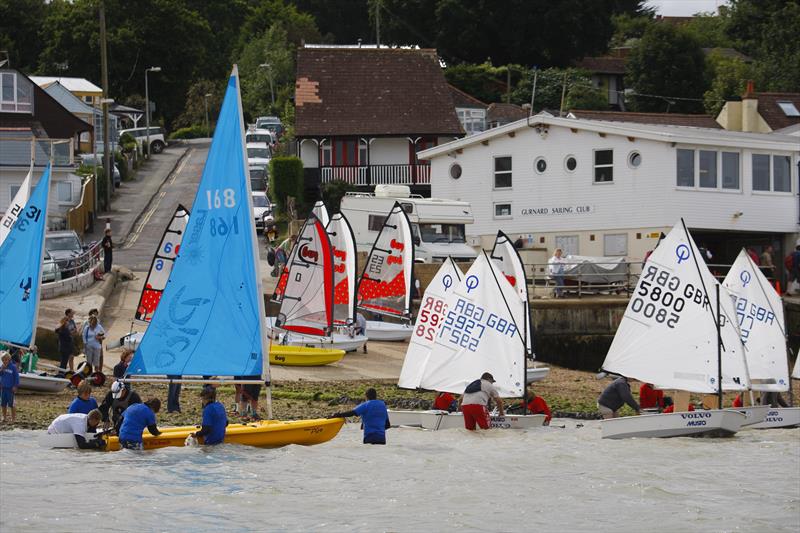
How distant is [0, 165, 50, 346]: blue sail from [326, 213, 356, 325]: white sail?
8735 mm

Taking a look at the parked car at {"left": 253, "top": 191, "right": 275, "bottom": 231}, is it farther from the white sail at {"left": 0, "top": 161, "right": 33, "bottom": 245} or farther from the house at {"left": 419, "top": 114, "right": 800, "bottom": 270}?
the white sail at {"left": 0, "top": 161, "right": 33, "bottom": 245}

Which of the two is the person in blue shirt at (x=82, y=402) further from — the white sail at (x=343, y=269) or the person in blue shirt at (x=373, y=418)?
the white sail at (x=343, y=269)

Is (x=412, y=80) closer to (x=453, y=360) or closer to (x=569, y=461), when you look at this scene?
(x=453, y=360)

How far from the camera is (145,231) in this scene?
56.5 meters

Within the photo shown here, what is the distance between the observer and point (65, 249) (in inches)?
1714

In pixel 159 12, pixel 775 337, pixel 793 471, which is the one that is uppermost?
pixel 159 12

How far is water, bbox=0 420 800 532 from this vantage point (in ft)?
60.2

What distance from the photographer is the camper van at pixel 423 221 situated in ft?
147

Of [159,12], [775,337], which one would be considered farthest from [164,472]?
[159,12]

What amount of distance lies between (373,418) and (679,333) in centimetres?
684

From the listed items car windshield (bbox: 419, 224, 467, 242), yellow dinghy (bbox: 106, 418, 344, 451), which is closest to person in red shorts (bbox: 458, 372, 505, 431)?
yellow dinghy (bbox: 106, 418, 344, 451)

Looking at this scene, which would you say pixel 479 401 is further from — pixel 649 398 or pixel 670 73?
pixel 670 73

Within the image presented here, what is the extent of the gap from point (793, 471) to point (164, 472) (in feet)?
34.8

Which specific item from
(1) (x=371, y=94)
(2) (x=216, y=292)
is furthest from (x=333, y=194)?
(2) (x=216, y=292)
